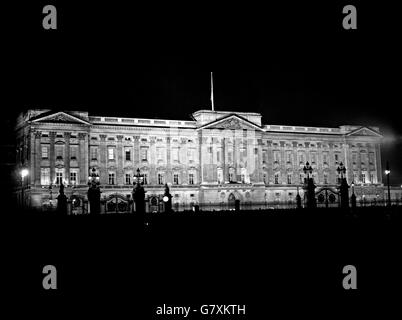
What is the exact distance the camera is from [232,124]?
8525 cm

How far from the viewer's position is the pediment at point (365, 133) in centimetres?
9635

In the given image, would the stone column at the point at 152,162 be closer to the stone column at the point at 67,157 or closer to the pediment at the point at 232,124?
the pediment at the point at 232,124

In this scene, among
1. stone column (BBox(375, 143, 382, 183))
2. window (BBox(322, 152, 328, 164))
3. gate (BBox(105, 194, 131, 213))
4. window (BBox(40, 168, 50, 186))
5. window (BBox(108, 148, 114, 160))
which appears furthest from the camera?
stone column (BBox(375, 143, 382, 183))

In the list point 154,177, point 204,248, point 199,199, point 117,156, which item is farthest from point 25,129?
point 204,248

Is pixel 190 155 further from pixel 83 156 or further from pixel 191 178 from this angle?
pixel 83 156

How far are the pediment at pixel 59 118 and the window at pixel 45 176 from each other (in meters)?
7.05

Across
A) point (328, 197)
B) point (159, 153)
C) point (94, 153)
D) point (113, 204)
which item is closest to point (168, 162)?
point (159, 153)

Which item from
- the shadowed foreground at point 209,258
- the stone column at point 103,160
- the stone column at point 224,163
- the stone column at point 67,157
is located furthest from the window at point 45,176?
the shadowed foreground at point 209,258

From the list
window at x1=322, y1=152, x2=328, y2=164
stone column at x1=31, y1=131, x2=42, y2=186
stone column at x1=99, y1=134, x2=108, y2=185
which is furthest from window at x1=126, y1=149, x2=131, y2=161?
window at x1=322, y1=152, x2=328, y2=164

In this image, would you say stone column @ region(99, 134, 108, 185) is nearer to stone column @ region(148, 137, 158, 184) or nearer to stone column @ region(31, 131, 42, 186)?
stone column @ region(148, 137, 158, 184)

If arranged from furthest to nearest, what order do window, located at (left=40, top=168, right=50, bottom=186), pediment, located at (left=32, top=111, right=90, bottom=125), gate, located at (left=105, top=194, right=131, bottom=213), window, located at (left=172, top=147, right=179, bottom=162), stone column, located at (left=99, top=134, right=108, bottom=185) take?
1. window, located at (left=172, top=147, right=179, bottom=162)
2. stone column, located at (left=99, top=134, right=108, bottom=185)
3. gate, located at (left=105, top=194, right=131, bottom=213)
4. pediment, located at (left=32, top=111, right=90, bottom=125)
5. window, located at (left=40, top=168, right=50, bottom=186)

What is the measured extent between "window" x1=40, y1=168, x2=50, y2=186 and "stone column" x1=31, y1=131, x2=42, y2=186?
61 centimetres

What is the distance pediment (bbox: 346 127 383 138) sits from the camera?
96350 millimetres
